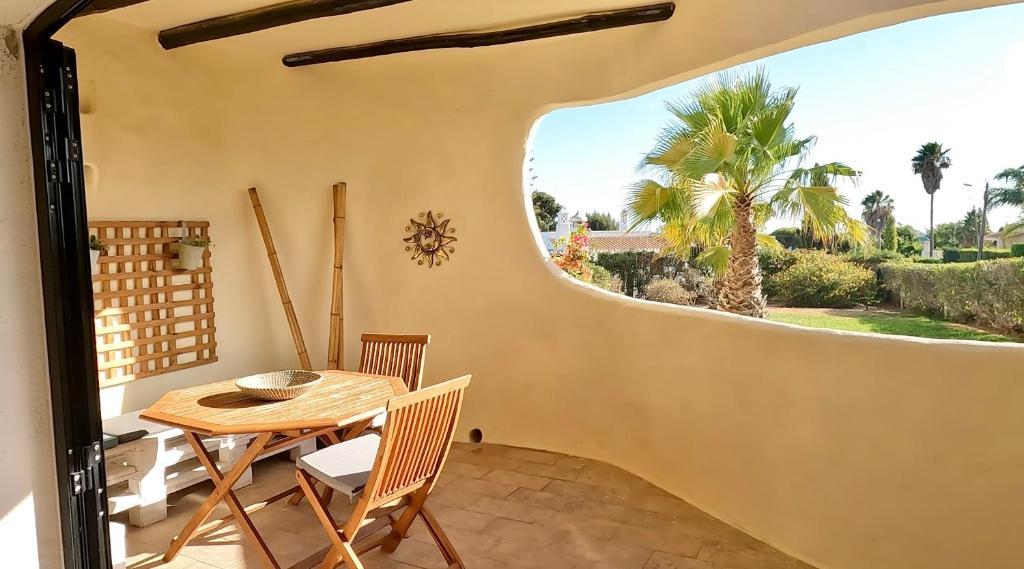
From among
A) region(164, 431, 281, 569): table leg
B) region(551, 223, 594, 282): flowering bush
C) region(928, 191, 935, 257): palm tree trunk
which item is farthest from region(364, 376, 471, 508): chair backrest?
region(928, 191, 935, 257): palm tree trunk

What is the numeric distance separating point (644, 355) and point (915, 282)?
535cm

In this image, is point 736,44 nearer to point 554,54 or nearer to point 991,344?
point 554,54

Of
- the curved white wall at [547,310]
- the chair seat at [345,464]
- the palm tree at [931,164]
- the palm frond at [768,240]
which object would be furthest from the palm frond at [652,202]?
the chair seat at [345,464]

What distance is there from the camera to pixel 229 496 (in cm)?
236

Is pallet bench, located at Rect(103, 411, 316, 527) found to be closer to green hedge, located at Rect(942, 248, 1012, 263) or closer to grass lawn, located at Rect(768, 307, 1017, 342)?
grass lawn, located at Rect(768, 307, 1017, 342)

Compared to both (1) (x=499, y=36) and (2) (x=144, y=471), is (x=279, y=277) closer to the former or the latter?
(2) (x=144, y=471)

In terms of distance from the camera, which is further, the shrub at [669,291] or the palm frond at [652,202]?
the shrub at [669,291]

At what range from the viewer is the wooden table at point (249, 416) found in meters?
2.11

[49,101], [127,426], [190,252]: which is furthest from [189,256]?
[49,101]

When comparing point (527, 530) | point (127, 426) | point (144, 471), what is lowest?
point (527, 530)

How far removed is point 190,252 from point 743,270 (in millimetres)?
4560

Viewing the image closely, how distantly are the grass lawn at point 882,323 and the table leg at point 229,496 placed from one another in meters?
5.33

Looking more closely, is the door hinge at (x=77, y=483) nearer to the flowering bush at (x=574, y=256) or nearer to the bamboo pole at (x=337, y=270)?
the bamboo pole at (x=337, y=270)

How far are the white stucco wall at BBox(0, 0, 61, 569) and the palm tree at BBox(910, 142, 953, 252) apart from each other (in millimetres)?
7926
